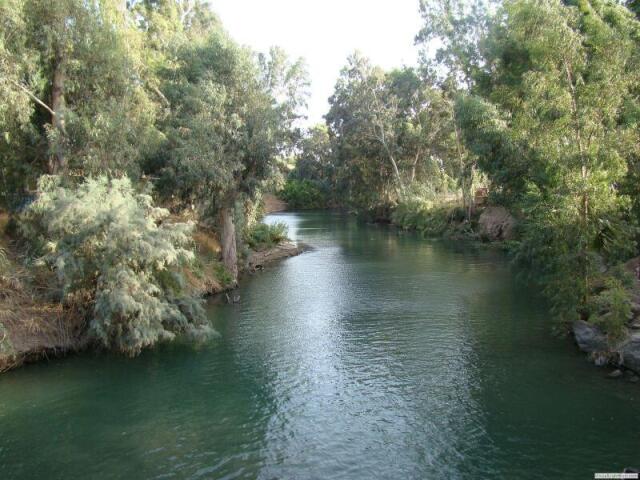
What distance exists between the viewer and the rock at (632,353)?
14.6 m

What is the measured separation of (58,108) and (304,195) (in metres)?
86.8

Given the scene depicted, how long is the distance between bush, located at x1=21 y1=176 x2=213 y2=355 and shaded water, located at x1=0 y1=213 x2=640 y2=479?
1406 millimetres

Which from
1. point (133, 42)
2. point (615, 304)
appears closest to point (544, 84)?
point (615, 304)

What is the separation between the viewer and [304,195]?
348ft

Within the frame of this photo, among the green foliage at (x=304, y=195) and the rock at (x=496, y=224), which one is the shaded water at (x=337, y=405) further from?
the green foliage at (x=304, y=195)

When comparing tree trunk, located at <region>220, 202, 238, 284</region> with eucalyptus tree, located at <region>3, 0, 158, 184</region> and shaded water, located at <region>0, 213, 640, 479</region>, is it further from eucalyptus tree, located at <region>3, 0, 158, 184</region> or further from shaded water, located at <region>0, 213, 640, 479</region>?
eucalyptus tree, located at <region>3, 0, 158, 184</region>

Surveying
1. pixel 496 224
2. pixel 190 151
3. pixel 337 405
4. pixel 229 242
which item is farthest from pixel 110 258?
pixel 496 224

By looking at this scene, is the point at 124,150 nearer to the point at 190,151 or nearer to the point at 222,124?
the point at 190,151

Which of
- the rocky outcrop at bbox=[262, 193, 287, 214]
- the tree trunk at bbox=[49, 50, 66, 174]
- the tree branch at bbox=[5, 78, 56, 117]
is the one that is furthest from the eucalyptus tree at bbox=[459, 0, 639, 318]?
the rocky outcrop at bbox=[262, 193, 287, 214]

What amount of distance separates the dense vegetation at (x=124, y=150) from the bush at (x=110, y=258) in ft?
0.14

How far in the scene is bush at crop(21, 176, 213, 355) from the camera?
16.0 meters

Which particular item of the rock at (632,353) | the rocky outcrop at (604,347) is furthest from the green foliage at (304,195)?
the rock at (632,353)

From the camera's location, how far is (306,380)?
15.7 meters

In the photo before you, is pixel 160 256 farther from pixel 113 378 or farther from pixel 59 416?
pixel 59 416
